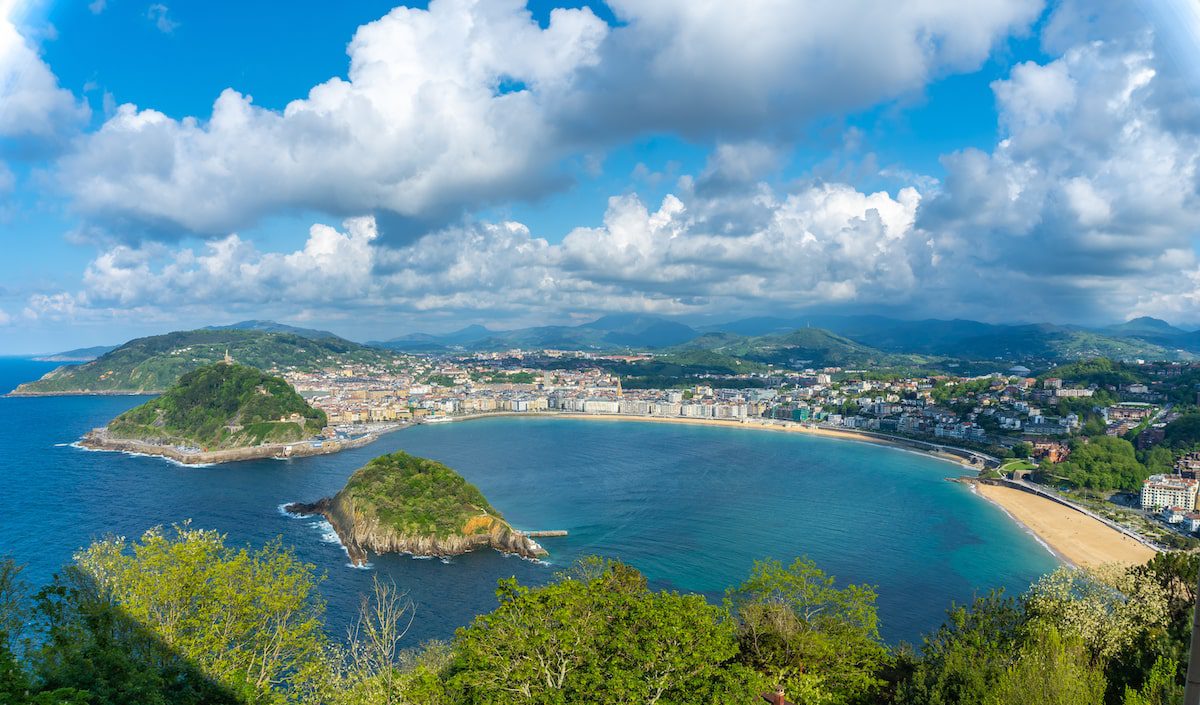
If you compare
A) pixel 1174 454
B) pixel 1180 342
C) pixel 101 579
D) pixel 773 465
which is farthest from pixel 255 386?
pixel 1180 342

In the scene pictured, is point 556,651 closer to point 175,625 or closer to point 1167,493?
point 175,625

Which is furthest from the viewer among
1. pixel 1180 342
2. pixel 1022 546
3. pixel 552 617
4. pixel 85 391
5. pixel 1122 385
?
pixel 1180 342

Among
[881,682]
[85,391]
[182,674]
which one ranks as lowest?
[85,391]

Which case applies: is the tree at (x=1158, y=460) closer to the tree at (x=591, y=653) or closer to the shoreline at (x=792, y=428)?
the shoreline at (x=792, y=428)

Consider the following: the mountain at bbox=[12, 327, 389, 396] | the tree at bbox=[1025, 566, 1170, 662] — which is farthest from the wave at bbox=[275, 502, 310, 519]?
the mountain at bbox=[12, 327, 389, 396]

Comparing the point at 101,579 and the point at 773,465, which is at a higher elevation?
the point at 101,579

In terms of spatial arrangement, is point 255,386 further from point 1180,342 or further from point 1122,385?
point 1180,342

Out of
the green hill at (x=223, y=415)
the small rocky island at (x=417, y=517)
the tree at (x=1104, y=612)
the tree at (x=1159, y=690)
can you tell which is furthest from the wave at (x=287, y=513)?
A: the tree at (x=1159, y=690)

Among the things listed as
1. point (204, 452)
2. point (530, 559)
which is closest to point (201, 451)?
point (204, 452)
